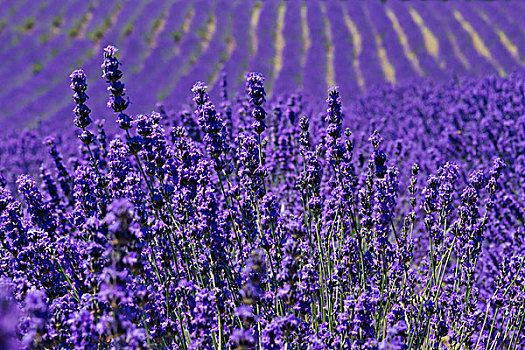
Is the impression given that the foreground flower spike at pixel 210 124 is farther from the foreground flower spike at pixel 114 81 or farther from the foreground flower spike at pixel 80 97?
the foreground flower spike at pixel 80 97

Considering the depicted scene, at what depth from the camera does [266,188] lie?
350cm

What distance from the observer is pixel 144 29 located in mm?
16250

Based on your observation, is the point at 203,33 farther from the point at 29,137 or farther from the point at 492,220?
the point at 492,220

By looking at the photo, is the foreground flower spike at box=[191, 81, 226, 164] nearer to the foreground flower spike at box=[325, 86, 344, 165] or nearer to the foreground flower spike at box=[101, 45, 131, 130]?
the foreground flower spike at box=[101, 45, 131, 130]

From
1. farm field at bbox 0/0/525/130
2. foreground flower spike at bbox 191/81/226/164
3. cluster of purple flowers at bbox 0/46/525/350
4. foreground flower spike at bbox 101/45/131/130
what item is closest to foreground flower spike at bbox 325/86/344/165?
cluster of purple flowers at bbox 0/46/525/350

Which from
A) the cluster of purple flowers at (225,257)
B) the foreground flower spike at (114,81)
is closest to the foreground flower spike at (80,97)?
the cluster of purple flowers at (225,257)

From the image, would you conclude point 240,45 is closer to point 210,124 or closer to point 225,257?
point 210,124

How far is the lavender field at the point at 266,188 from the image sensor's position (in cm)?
194

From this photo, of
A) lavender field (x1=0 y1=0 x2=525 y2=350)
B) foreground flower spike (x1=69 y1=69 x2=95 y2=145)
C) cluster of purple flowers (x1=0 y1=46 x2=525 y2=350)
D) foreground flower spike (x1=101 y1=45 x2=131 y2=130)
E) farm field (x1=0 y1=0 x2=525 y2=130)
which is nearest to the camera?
cluster of purple flowers (x1=0 y1=46 x2=525 y2=350)

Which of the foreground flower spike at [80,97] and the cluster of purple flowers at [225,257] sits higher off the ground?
the foreground flower spike at [80,97]

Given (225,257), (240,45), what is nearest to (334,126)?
(225,257)

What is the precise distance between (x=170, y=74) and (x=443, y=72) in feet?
26.9

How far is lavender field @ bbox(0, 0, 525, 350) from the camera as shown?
194 centimetres

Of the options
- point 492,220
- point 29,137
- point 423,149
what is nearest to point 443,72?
point 423,149
